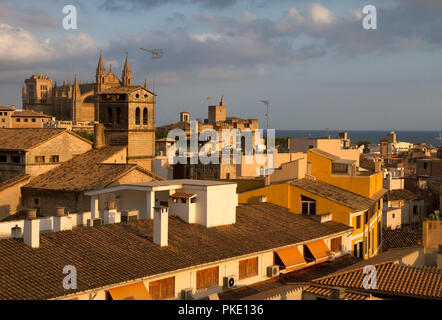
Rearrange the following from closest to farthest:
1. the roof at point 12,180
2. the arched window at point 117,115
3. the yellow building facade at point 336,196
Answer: the yellow building facade at point 336,196, the roof at point 12,180, the arched window at point 117,115

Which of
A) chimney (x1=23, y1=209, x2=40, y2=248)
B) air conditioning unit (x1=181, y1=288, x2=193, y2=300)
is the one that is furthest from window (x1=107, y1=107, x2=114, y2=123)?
air conditioning unit (x1=181, y1=288, x2=193, y2=300)

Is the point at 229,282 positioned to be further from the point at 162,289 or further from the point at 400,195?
the point at 400,195

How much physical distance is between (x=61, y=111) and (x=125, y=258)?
17417 cm

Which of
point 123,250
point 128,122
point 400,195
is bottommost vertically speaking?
point 400,195

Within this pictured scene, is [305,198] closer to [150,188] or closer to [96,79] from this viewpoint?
[150,188]

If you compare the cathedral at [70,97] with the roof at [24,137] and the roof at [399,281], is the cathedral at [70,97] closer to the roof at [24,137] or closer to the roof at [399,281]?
the roof at [24,137]

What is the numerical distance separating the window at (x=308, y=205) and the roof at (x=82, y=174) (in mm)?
8447

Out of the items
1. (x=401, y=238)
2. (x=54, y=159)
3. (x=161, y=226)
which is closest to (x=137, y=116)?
(x=54, y=159)

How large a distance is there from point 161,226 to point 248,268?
3.65 metres

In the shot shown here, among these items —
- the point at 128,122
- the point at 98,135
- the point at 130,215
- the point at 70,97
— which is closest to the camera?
the point at 130,215

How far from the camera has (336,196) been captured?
29453 millimetres

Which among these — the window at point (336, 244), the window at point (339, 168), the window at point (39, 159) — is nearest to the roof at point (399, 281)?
the window at point (336, 244)

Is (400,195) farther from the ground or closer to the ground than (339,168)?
closer to the ground

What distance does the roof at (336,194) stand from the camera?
2838 centimetres
